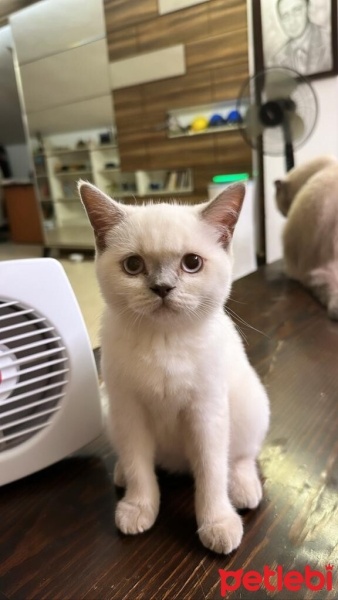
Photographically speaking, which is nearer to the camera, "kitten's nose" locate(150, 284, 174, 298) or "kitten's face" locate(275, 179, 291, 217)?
"kitten's nose" locate(150, 284, 174, 298)

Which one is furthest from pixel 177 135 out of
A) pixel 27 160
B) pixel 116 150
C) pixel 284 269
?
pixel 27 160

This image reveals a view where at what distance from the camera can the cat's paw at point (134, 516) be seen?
22.1 inches

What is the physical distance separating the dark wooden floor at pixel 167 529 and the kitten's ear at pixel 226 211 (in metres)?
0.36

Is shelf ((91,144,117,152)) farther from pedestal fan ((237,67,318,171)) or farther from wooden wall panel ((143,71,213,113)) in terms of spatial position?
pedestal fan ((237,67,318,171))

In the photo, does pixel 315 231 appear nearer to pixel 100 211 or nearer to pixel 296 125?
pixel 296 125

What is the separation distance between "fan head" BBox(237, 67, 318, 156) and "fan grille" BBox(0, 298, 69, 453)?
167cm

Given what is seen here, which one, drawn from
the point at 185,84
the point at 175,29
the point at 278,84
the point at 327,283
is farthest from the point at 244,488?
the point at 175,29

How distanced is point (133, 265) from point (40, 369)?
225mm

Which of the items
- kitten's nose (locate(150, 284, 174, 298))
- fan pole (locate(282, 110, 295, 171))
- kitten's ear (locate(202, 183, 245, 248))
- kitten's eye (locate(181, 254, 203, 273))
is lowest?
kitten's nose (locate(150, 284, 174, 298))

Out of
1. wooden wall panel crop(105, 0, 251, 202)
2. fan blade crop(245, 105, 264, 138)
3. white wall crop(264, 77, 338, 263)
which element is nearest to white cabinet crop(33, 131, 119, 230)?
wooden wall panel crop(105, 0, 251, 202)

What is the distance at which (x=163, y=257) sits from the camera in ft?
1.77

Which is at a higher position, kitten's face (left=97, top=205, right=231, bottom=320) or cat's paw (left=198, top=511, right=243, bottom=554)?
kitten's face (left=97, top=205, right=231, bottom=320)

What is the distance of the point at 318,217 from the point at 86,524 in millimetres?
1201

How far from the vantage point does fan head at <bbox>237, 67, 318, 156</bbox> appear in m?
1.90
